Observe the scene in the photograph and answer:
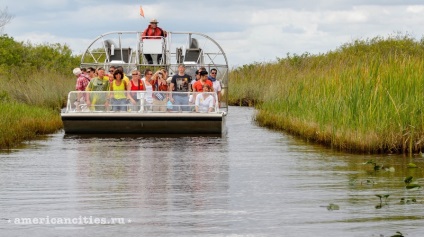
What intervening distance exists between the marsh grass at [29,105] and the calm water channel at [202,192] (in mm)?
1727

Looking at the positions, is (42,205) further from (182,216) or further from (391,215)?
(391,215)

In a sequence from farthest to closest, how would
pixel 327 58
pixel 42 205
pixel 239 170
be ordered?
pixel 327 58, pixel 239 170, pixel 42 205

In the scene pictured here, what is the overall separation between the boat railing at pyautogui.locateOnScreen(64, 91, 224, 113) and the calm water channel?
324cm

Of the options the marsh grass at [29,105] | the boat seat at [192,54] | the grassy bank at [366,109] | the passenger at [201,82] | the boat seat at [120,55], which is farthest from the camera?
the boat seat at [120,55]

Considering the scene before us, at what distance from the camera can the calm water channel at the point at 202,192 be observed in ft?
34.6

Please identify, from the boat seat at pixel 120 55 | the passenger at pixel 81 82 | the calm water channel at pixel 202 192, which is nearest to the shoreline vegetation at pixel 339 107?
the calm water channel at pixel 202 192

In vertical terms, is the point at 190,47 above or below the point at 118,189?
above

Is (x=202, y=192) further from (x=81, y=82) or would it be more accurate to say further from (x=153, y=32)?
(x=153, y=32)

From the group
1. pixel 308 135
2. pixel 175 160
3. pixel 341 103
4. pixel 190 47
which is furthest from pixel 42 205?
pixel 190 47

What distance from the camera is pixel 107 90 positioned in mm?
25516

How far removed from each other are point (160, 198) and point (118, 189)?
114 centimetres

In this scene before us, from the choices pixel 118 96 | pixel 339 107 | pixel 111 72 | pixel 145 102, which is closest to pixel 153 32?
pixel 111 72

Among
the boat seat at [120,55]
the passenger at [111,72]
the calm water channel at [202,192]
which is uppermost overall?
the boat seat at [120,55]

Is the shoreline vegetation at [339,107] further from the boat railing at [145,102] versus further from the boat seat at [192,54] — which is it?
the boat seat at [192,54]
